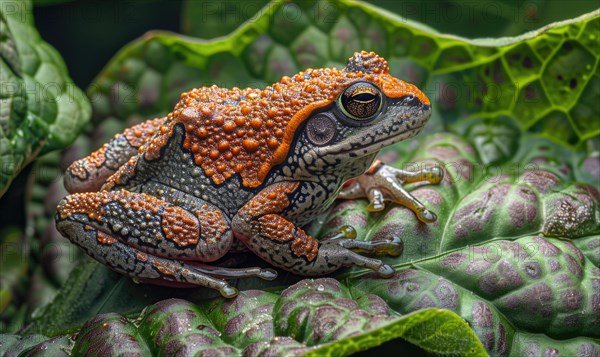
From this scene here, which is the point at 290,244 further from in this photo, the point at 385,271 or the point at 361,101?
the point at 361,101

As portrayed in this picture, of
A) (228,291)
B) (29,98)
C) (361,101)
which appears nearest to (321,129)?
(361,101)

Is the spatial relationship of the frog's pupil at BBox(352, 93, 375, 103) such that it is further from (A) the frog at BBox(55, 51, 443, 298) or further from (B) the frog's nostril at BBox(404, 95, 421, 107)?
(B) the frog's nostril at BBox(404, 95, 421, 107)

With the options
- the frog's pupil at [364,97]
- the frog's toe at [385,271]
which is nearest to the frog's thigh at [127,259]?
the frog's toe at [385,271]

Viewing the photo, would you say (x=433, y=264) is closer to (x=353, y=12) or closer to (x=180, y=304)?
(x=180, y=304)

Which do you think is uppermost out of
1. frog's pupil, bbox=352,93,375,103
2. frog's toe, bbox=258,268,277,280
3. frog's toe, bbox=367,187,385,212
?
frog's pupil, bbox=352,93,375,103

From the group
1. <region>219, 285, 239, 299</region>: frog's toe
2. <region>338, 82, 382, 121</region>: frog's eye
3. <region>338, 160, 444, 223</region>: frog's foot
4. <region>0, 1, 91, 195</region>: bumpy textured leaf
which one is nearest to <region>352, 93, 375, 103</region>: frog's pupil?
<region>338, 82, 382, 121</region>: frog's eye
